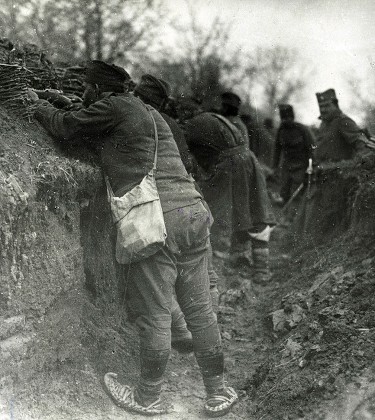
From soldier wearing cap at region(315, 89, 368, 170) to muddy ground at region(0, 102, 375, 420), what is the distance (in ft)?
9.07

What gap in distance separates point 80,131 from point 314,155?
197 inches

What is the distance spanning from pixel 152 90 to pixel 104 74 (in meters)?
0.70

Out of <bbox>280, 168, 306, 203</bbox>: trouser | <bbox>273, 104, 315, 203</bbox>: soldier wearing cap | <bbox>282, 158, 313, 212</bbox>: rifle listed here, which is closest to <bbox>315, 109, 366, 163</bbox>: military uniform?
<bbox>282, 158, 313, 212</bbox>: rifle

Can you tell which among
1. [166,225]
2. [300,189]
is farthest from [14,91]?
[300,189]

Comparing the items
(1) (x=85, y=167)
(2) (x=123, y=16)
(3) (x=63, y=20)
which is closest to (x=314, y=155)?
(2) (x=123, y=16)

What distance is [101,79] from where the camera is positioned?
3.48 m

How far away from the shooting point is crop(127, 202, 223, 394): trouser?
10.9 ft

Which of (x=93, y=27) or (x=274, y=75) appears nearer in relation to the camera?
(x=93, y=27)

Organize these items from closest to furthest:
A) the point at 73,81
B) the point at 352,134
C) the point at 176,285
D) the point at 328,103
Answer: the point at 176,285 → the point at 73,81 → the point at 352,134 → the point at 328,103

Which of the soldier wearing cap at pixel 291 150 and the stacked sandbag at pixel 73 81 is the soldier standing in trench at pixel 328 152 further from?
the stacked sandbag at pixel 73 81

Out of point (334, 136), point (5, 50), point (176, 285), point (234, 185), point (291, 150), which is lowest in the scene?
point (176, 285)

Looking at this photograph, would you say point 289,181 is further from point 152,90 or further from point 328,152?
point 152,90

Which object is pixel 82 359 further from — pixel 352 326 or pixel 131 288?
pixel 352 326

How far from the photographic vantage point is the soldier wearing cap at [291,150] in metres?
8.39
